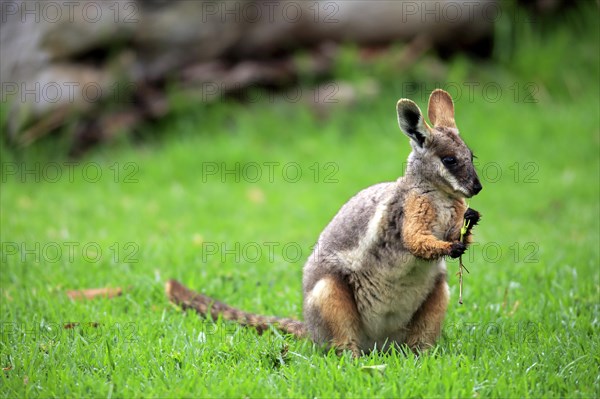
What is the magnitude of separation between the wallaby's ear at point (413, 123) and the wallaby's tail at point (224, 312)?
1.43 meters

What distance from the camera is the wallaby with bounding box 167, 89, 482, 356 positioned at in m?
4.45

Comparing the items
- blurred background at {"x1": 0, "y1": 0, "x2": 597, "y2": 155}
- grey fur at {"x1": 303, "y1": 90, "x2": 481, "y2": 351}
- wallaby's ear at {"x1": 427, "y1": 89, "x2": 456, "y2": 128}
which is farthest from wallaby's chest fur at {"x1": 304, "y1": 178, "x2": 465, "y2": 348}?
blurred background at {"x1": 0, "y1": 0, "x2": 597, "y2": 155}

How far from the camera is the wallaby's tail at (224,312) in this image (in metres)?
4.99

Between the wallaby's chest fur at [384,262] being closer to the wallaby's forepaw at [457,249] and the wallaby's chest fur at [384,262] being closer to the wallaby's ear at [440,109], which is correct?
the wallaby's forepaw at [457,249]

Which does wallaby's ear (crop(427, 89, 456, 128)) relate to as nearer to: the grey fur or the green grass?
the grey fur

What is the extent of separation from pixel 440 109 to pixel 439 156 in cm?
51

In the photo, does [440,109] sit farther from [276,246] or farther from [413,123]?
[276,246]

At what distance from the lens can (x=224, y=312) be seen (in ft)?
17.0

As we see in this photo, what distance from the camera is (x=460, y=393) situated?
150 inches

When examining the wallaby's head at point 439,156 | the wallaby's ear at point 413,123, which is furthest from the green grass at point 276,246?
the wallaby's ear at point 413,123

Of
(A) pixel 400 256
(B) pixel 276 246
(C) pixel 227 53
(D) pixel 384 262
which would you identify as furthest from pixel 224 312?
(C) pixel 227 53

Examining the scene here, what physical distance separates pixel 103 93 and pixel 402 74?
4.53 m

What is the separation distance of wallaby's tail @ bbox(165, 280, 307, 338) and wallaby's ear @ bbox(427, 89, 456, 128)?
161 centimetres

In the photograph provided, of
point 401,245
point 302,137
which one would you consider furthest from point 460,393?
point 302,137
